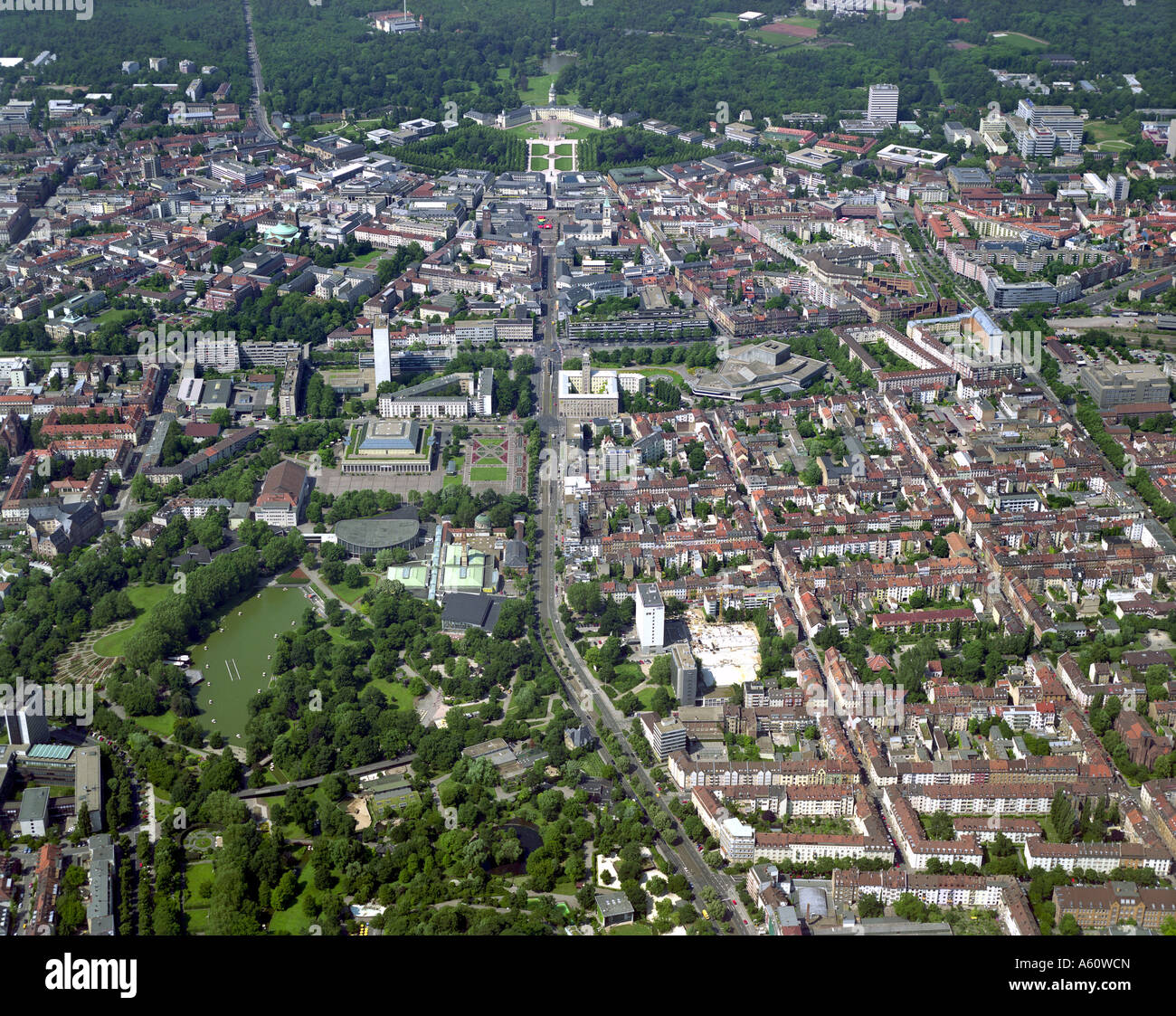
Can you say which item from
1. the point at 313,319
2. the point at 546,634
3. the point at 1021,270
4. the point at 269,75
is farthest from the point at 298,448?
the point at 269,75

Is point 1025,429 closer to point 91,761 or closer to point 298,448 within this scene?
point 298,448

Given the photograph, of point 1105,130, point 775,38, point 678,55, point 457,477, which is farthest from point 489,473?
point 775,38

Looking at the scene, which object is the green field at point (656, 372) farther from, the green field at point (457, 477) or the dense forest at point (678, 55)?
the dense forest at point (678, 55)

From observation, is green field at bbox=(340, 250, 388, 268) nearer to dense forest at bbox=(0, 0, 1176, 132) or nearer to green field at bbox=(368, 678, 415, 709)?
dense forest at bbox=(0, 0, 1176, 132)

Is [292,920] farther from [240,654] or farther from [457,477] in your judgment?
[457,477]

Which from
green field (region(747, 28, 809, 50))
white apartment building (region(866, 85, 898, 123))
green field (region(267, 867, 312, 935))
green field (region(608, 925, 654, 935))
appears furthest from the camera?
green field (region(747, 28, 809, 50))

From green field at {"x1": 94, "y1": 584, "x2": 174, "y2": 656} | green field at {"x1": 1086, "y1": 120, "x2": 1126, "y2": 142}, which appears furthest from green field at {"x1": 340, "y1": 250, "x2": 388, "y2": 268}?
green field at {"x1": 1086, "y1": 120, "x2": 1126, "y2": 142}

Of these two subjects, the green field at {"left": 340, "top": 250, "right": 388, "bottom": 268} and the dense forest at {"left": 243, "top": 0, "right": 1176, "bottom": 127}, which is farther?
the dense forest at {"left": 243, "top": 0, "right": 1176, "bottom": 127}
